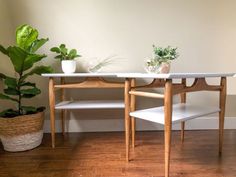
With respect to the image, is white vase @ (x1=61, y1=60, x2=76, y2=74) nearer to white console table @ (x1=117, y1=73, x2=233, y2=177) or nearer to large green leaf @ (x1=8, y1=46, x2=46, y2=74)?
large green leaf @ (x1=8, y1=46, x2=46, y2=74)

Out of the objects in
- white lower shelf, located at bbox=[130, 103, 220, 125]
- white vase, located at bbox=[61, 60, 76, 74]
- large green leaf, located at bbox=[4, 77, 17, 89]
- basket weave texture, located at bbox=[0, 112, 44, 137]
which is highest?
white vase, located at bbox=[61, 60, 76, 74]

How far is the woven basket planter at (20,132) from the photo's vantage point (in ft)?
5.57

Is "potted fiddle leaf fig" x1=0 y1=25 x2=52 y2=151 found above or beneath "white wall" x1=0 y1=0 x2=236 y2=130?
beneath

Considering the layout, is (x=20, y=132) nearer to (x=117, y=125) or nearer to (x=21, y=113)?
(x=21, y=113)

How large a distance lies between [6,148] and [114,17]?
62.1 inches

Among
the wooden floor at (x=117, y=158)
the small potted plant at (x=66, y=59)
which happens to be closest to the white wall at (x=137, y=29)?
the small potted plant at (x=66, y=59)

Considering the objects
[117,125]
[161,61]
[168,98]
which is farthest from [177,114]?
[117,125]

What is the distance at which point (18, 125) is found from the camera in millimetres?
1710

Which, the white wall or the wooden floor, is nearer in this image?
the wooden floor

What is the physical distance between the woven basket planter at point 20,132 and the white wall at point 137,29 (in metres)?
0.52

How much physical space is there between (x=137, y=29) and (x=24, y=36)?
1.09 m

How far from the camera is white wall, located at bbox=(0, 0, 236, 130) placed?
2.16 metres

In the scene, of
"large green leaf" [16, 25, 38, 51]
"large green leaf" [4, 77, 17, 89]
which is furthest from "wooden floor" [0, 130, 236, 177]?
"large green leaf" [16, 25, 38, 51]

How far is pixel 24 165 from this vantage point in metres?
1.51
